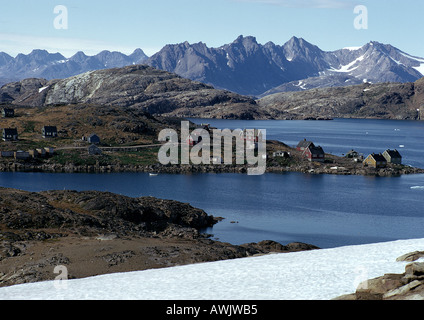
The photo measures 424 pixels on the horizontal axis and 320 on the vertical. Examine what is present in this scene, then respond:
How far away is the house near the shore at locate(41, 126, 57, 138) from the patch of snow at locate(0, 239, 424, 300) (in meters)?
114

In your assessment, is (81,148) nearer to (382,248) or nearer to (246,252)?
(246,252)

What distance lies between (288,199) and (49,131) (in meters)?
75.3

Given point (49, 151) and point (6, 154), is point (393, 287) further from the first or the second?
point (6, 154)

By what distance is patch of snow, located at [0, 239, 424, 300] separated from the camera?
82.5ft

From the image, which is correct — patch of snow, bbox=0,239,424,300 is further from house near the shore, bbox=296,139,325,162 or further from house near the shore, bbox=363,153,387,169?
house near the shore, bbox=296,139,325,162

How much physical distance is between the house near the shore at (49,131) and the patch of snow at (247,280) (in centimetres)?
11411

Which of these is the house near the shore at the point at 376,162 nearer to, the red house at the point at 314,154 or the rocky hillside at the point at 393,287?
the red house at the point at 314,154

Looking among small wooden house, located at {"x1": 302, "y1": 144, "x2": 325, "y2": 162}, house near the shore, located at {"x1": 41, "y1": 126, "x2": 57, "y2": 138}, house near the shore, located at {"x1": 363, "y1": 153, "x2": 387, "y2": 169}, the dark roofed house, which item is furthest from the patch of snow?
house near the shore, located at {"x1": 41, "y1": 126, "x2": 57, "y2": 138}

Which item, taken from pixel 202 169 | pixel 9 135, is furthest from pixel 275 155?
pixel 9 135

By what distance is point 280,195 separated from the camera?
9619 centimetres

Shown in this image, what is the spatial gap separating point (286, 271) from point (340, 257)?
4751mm

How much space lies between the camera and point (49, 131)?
13938 cm
